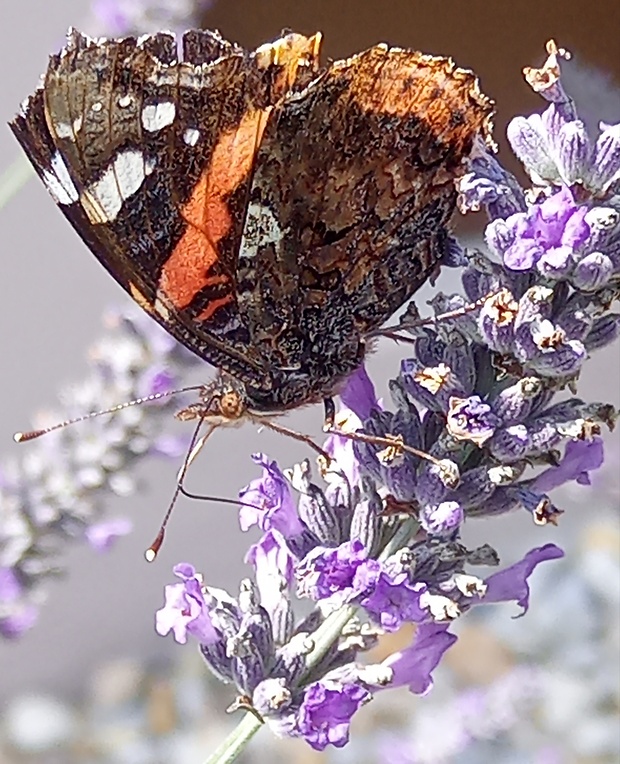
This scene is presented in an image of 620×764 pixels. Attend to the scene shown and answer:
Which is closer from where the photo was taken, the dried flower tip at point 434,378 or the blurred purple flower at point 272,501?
the dried flower tip at point 434,378

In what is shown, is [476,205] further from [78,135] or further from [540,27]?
[540,27]

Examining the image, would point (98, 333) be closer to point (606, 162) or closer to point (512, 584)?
point (512, 584)

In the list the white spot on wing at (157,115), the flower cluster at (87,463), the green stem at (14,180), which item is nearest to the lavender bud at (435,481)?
the white spot on wing at (157,115)

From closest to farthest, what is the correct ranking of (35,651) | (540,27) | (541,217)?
(541,217)
(35,651)
(540,27)

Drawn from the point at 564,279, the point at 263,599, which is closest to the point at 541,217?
the point at 564,279

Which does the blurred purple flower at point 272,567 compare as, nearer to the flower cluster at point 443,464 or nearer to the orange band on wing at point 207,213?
the flower cluster at point 443,464

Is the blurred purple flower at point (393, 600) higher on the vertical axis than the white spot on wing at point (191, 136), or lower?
lower
